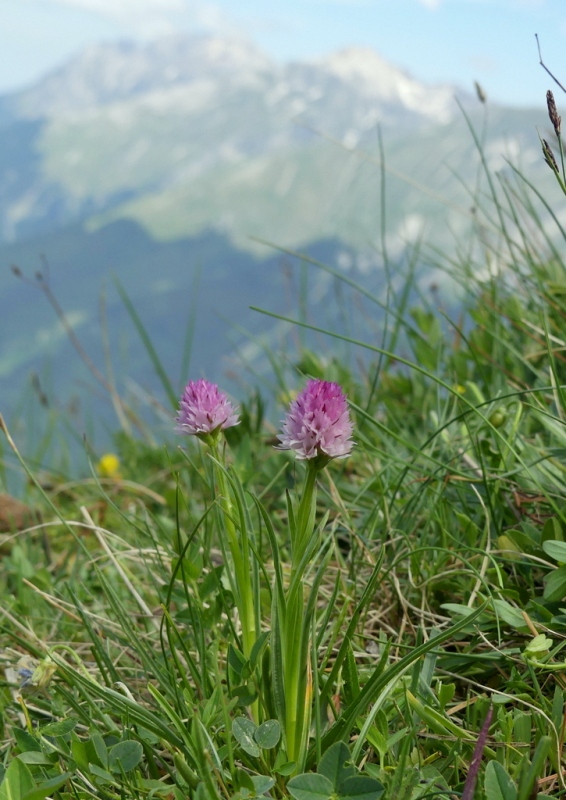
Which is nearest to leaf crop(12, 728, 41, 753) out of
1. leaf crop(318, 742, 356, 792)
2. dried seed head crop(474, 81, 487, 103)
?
leaf crop(318, 742, 356, 792)

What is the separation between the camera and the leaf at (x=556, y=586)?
3.56 feet

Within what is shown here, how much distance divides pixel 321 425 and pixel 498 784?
452 millimetres

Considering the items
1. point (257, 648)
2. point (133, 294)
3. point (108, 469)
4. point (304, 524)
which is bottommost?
point (133, 294)

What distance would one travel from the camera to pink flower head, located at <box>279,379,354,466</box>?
0.80 m

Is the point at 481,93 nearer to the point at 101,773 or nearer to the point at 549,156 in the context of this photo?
the point at 549,156

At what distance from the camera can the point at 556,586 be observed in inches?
42.7

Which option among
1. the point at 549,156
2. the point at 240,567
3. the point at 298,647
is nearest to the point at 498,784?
the point at 298,647

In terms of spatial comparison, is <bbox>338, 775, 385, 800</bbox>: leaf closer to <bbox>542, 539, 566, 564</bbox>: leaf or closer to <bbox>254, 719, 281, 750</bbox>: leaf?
<bbox>254, 719, 281, 750</bbox>: leaf

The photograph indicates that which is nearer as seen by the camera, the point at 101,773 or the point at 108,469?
the point at 101,773

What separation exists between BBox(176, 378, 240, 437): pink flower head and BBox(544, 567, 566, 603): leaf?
555 mm

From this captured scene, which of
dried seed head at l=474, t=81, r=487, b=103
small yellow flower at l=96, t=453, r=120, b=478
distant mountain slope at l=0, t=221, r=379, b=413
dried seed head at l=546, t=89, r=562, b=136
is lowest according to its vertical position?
distant mountain slope at l=0, t=221, r=379, b=413

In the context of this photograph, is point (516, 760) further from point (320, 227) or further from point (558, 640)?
point (320, 227)

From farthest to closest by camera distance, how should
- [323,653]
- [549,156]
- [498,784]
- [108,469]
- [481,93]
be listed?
[108,469], [481,93], [323,653], [549,156], [498,784]

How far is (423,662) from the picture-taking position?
1060mm
